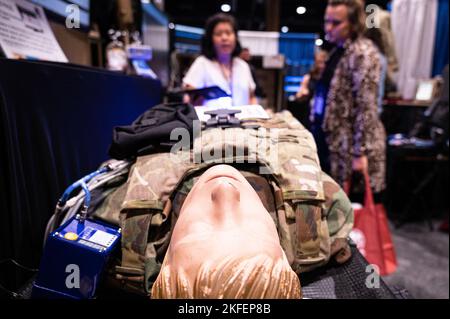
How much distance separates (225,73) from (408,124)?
7.84 feet

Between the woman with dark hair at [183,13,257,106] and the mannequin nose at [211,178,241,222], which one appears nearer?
the mannequin nose at [211,178,241,222]

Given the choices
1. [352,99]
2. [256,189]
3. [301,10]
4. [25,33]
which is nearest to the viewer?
[256,189]

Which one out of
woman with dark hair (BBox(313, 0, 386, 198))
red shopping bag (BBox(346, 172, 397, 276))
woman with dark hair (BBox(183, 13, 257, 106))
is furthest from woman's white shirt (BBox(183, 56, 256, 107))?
red shopping bag (BBox(346, 172, 397, 276))

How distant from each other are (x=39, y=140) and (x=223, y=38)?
48.6 inches

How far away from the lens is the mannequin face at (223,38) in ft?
5.80

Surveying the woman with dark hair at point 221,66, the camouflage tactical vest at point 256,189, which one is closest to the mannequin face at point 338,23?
the woman with dark hair at point 221,66

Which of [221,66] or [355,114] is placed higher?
[221,66]

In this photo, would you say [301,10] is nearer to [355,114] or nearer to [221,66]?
[221,66]

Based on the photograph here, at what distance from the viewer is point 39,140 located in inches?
34.9

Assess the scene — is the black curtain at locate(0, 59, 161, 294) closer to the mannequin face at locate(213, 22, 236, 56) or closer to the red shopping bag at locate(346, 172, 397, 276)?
the mannequin face at locate(213, 22, 236, 56)

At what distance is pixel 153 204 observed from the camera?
722 mm

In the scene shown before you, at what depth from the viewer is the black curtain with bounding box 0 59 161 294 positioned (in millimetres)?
740

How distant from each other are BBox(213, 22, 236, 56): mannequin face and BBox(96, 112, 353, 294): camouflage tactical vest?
1.06 meters

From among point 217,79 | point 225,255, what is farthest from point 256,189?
point 217,79
